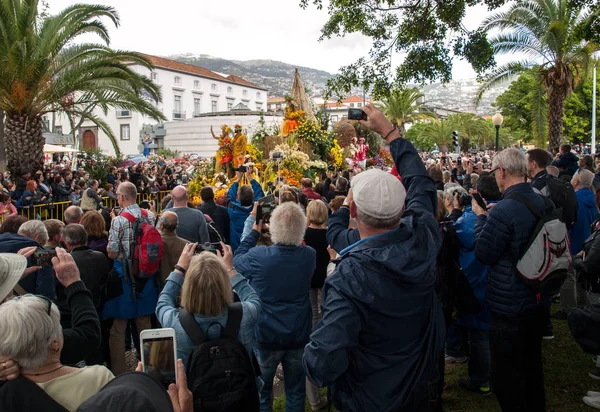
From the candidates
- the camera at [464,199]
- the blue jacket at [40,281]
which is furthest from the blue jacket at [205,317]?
the camera at [464,199]

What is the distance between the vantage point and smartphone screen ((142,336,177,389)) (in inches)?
95.8

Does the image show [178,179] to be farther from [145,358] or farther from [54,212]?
[145,358]

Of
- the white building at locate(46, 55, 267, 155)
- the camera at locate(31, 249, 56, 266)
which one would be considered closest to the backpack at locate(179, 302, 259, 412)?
the camera at locate(31, 249, 56, 266)

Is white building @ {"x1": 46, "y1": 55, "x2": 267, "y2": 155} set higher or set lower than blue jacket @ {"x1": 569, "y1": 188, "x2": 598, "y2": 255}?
higher

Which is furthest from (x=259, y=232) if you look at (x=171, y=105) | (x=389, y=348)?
(x=171, y=105)

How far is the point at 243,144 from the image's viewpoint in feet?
45.4

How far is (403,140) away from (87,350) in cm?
213

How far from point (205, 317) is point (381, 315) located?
1102 millimetres

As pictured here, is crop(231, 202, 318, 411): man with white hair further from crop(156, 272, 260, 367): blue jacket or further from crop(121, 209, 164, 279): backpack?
crop(121, 209, 164, 279): backpack

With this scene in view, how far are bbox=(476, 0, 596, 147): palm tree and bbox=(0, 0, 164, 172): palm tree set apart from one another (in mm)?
11652

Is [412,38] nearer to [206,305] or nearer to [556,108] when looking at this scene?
[206,305]

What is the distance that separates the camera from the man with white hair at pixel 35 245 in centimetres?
413

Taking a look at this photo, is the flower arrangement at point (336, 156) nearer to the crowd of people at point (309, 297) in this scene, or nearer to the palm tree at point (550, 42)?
the palm tree at point (550, 42)

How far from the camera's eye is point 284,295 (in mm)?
3949
